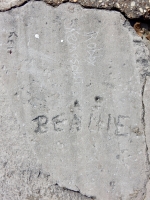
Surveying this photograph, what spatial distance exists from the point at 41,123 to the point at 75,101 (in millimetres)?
197

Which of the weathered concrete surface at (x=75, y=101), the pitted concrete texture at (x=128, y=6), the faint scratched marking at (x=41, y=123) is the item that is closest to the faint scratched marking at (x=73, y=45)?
the weathered concrete surface at (x=75, y=101)

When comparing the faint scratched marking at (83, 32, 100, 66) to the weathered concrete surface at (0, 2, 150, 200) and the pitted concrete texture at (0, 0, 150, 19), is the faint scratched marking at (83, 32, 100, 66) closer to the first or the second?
the weathered concrete surface at (0, 2, 150, 200)

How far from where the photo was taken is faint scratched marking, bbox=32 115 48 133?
1.61 m

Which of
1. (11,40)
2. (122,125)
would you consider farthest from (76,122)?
(11,40)

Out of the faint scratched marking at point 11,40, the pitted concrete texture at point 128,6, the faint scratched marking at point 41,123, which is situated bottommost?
the faint scratched marking at point 41,123

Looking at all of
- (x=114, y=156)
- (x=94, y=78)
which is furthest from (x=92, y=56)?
(x=114, y=156)

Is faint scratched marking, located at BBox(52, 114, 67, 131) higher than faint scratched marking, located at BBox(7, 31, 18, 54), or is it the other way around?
faint scratched marking, located at BBox(7, 31, 18, 54)

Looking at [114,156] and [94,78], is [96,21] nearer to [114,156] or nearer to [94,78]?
[94,78]

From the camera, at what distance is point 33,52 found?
5.22ft

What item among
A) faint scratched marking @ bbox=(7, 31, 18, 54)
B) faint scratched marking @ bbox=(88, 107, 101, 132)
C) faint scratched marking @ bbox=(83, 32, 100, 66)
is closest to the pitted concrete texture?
faint scratched marking @ bbox=(83, 32, 100, 66)

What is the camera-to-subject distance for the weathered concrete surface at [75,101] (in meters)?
1.58

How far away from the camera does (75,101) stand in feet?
5.24

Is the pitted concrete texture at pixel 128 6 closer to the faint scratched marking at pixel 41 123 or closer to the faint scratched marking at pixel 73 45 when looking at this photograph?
the faint scratched marking at pixel 73 45

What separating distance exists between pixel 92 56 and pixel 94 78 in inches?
4.2
